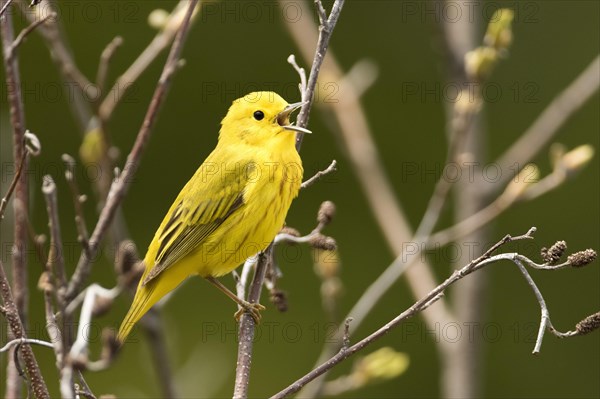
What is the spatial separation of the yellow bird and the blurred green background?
3388mm

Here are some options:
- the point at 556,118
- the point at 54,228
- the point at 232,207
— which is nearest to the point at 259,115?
the point at 232,207

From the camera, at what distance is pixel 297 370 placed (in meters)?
8.23

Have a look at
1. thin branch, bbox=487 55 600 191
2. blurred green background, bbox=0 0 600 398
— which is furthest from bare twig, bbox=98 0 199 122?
blurred green background, bbox=0 0 600 398

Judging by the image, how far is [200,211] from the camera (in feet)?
14.7

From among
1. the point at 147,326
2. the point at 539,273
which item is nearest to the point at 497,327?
the point at 539,273

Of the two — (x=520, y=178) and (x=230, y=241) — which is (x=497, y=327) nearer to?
(x=520, y=178)

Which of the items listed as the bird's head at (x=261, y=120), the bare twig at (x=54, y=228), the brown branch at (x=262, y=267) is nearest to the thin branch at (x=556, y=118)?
the bird's head at (x=261, y=120)

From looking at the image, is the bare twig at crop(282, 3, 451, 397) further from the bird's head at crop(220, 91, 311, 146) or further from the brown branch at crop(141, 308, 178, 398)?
the brown branch at crop(141, 308, 178, 398)

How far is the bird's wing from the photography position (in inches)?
173

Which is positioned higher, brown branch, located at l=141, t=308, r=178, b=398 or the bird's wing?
the bird's wing

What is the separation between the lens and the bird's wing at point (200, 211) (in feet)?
14.4

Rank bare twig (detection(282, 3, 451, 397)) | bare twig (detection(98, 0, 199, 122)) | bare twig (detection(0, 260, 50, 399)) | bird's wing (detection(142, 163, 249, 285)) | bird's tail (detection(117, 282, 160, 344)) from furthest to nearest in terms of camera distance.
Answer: bare twig (detection(282, 3, 451, 397)) < bird's wing (detection(142, 163, 249, 285)) < bird's tail (detection(117, 282, 160, 344)) < bare twig (detection(98, 0, 199, 122)) < bare twig (detection(0, 260, 50, 399))

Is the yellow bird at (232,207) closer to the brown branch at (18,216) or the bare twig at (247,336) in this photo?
the bare twig at (247,336)

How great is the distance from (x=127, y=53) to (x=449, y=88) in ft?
11.3
